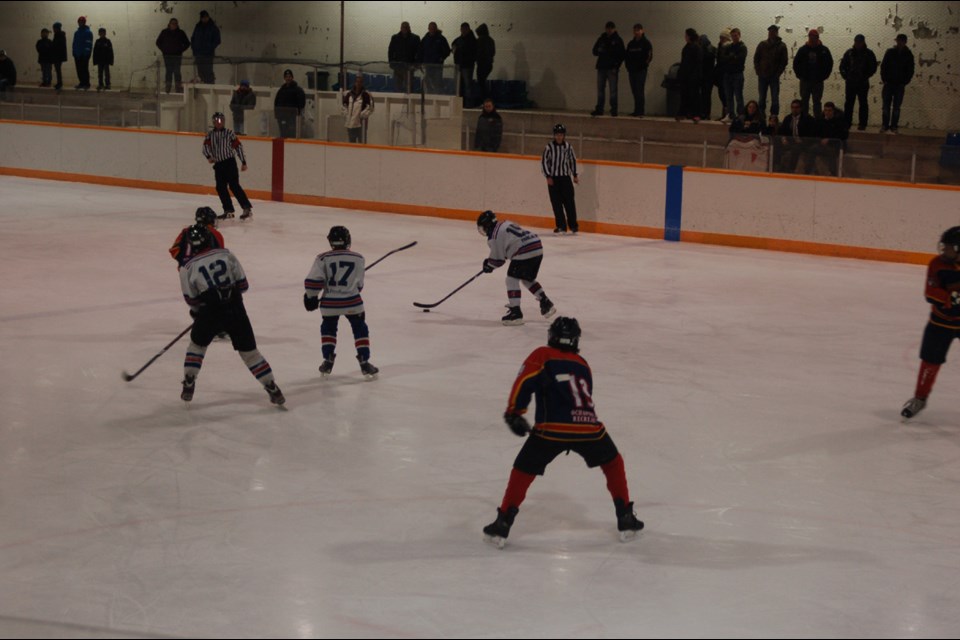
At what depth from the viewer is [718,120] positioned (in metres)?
18.5

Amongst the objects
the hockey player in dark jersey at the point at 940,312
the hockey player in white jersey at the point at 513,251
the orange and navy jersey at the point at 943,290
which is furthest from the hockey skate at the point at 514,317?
the orange and navy jersey at the point at 943,290

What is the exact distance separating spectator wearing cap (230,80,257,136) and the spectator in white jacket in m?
1.54

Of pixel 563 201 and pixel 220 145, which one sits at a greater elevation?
pixel 220 145

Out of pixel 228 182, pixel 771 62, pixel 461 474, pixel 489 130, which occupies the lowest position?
pixel 461 474

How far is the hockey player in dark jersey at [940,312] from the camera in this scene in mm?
7305

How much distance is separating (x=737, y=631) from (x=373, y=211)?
13.3 m

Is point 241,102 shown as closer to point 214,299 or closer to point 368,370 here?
point 368,370

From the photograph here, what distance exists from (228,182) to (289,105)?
242cm

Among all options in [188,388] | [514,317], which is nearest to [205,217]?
[188,388]

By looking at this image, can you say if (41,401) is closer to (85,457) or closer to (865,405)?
(85,457)

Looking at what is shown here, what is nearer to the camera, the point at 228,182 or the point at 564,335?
the point at 564,335

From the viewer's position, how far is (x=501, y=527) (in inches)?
219

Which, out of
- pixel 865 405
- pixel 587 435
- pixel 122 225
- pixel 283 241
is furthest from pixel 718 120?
pixel 587 435

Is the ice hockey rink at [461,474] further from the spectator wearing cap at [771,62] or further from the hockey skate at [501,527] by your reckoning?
the spectator wearing cap at [771,62]
